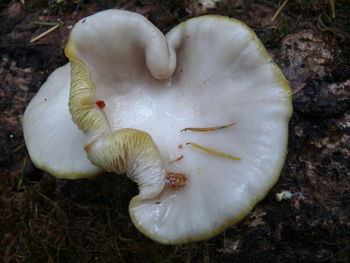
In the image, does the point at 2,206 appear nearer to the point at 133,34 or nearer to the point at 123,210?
the point at 123,210

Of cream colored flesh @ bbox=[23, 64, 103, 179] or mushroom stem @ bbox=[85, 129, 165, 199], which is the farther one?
cream colored flesh @ bbox=[23, 64, 103, 179]

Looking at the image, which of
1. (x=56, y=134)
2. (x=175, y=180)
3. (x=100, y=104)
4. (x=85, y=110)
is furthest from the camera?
(x=56, y=134)

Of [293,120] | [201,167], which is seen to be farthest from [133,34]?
[293,120]

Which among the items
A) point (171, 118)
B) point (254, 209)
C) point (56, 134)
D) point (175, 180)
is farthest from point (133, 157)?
point (254, 209)

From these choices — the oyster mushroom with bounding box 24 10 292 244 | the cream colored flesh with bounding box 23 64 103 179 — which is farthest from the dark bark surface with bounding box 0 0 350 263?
the oyster mushroom with bounding box 24 10 292 244

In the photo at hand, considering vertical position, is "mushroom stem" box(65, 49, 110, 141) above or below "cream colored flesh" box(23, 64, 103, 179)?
above

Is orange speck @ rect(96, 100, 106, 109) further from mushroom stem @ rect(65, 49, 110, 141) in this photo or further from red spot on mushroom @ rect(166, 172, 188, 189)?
red spot on mushroom @ rect(166, 172, 188, 189)

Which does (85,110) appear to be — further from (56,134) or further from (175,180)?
(175,180)

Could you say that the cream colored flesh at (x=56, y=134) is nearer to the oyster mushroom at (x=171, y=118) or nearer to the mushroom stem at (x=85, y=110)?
the oyster mushroom at (x=171, y=118)

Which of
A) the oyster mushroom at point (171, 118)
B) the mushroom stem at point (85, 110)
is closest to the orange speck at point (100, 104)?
the oyster mushroom at point (171, 118)
